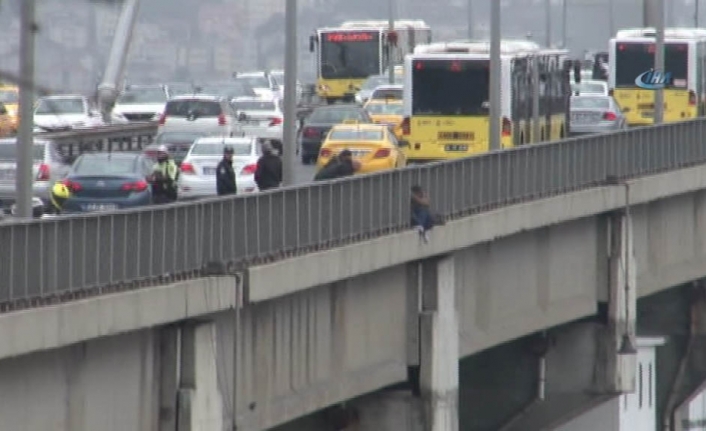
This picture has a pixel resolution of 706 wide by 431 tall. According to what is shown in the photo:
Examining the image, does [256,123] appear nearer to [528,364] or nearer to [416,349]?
[528,364]

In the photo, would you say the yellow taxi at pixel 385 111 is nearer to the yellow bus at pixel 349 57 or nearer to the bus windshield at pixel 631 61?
the bus windshield at pixel 631 61

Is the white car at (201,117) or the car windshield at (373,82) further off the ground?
the car windshield at (373,82)

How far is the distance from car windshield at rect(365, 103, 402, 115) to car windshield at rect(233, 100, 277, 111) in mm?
4805

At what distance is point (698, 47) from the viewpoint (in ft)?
195

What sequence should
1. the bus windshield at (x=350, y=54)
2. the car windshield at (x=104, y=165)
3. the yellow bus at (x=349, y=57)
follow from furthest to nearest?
the bus windshield at (x=350, y=54) < the yellow bus at (x=349, y=57) < the car windshield at (x=104, y=165)

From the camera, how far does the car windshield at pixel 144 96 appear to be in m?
68.8

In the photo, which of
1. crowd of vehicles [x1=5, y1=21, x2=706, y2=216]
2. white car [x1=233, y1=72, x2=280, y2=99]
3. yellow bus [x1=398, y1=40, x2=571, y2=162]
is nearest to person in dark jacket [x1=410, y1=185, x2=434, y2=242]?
crowd of vehicles [x1=5, y1=21, x2=706, y2=216]

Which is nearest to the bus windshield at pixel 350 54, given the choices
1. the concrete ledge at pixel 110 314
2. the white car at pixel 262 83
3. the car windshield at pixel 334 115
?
the white car at pixel 262 83

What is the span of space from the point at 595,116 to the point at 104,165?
23880 mm

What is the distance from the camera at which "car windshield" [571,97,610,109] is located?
183 feet

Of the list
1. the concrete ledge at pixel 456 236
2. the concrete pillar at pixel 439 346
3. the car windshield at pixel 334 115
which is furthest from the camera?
the car windshield at pixel 334 115

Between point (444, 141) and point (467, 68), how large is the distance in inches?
58.1

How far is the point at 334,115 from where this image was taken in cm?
5347

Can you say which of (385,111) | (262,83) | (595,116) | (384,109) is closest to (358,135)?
(385,111)
